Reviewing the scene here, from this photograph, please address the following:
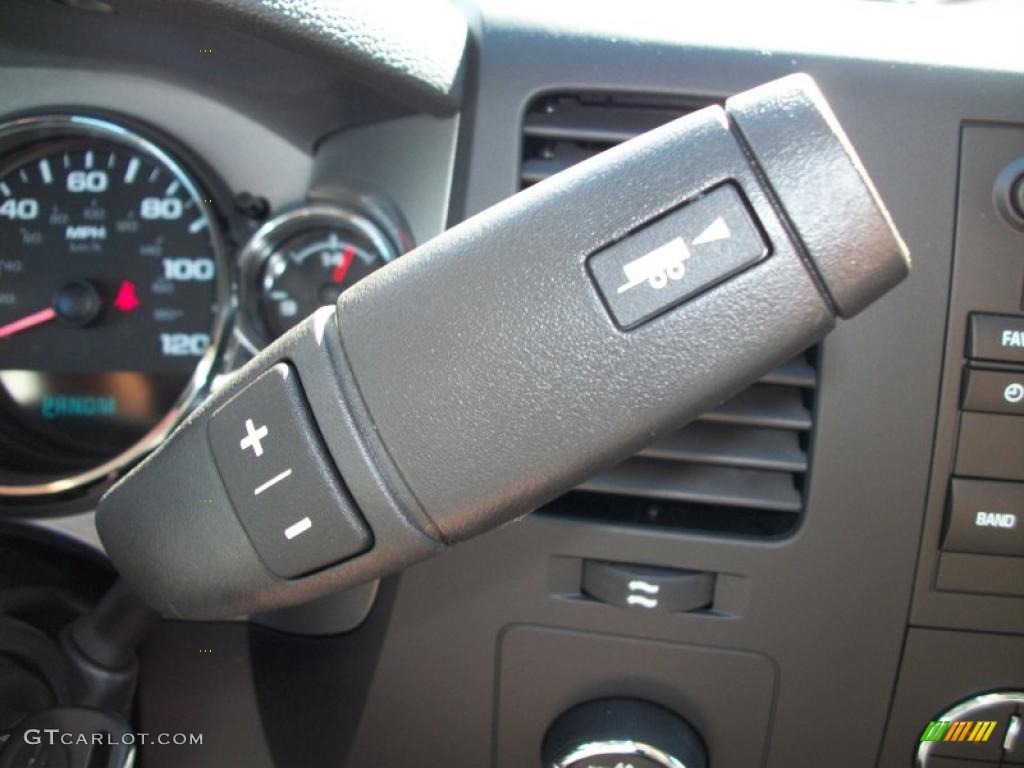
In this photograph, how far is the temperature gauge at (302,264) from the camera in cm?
98

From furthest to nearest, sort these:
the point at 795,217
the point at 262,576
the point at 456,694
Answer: the point at 456,694 < the point at 262,576 < the point at 795,217

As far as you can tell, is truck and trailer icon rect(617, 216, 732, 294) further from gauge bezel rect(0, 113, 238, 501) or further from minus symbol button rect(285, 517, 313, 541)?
gauge bezel rect(0, 113, 238, 501)

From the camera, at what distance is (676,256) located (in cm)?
54

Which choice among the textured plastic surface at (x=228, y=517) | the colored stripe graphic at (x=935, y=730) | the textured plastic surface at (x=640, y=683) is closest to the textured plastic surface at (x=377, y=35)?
the textured plastic surface at (x=228, y=517)

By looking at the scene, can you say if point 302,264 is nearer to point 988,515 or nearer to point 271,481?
point 271,481

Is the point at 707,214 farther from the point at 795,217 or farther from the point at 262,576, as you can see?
the point at 262,576

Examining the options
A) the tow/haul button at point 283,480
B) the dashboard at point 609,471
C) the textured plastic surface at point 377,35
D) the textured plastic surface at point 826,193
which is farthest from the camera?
the dashboard at point 609,471

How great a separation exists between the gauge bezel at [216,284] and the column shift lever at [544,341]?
0.42 metres

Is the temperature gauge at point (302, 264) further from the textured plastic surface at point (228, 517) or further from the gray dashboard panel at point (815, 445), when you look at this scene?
the textured plastic surface at point (228, 517)

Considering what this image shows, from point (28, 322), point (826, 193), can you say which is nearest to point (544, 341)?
point (826, 193)

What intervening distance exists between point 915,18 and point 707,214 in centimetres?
59

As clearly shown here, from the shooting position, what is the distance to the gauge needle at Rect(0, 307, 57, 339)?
44.7 inches

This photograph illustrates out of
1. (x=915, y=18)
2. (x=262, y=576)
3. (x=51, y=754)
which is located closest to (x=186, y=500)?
(x=262, y=576)

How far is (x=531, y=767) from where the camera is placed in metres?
1.03
